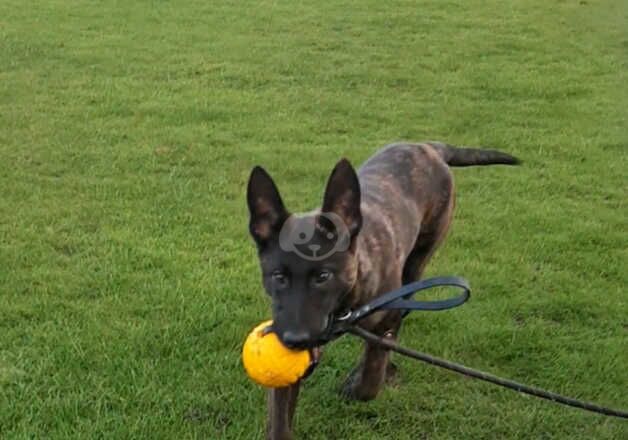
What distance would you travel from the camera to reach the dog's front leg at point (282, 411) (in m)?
3.95

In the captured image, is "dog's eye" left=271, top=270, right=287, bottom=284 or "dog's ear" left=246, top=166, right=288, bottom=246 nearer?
"dog's eye" left=271, top=270, right=287, bottom=284

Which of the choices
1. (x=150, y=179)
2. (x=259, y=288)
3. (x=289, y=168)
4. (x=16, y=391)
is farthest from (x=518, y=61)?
(x=16, y=391)

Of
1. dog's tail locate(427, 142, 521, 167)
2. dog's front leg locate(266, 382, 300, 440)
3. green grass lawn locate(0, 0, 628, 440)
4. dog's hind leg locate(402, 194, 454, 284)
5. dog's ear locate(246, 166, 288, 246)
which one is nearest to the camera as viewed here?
dog's ear locate(246, 166, 288, 246)

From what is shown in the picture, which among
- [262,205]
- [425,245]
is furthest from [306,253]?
[425,245]

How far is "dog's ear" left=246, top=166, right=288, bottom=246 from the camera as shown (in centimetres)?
354

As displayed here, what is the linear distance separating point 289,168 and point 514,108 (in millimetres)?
3058

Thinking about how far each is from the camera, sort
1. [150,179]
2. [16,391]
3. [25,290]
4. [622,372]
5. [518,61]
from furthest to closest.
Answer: [518,61], [150,179], [25,290], [622,372], [16,391]

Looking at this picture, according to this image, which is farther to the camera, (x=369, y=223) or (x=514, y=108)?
(x=514, y=108)

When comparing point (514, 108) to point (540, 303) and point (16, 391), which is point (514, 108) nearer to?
point (540, 303)

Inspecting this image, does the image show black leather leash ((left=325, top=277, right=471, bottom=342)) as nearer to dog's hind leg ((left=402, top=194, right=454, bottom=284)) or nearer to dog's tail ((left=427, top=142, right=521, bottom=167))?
dog's hind leg ((left=402, top=194, right=454, bottom=284))

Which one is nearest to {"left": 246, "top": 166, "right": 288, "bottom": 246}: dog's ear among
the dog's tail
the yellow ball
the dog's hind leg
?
the yellow ball

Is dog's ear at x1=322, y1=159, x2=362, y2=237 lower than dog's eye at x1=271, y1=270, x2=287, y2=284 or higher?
higher

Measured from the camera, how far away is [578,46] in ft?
40.1

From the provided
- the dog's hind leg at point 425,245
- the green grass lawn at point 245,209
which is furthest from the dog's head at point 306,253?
the dog's hind leg at point 425,245
